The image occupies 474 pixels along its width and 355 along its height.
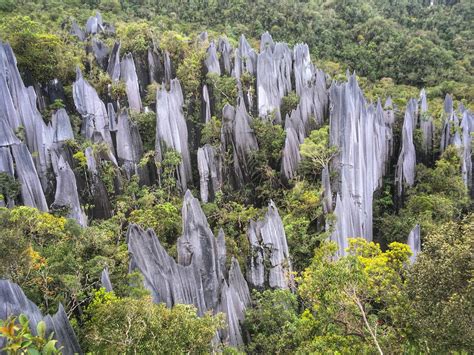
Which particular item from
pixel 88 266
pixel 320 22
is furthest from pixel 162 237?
pixel 320 22

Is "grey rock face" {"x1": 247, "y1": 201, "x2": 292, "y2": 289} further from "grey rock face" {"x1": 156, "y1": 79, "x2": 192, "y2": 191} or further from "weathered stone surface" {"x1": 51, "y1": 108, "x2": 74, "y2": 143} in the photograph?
"weathered stone surface" {"x1": 51, "y1": 108, "x2": 74, "y2": 143}

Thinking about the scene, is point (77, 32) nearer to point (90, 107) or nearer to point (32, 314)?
point (90, 107)

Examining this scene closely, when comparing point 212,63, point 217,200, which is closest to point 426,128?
point 217,200

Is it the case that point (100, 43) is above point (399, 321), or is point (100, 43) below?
above

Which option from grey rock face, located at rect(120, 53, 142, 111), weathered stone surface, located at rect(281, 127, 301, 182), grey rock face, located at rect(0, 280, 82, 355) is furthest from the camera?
grey rock face, located at rect(120, 53, 142, 111)

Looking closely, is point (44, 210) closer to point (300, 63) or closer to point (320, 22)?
Result: point (300, 63)

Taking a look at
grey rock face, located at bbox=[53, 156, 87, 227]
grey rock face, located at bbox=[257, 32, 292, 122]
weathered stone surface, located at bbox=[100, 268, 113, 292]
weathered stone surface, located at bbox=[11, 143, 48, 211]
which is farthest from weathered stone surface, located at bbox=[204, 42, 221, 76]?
weathered stone surface, located at bbox=[100, 268, 113, 292]

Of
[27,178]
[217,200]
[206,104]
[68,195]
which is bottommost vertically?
[217,200]
